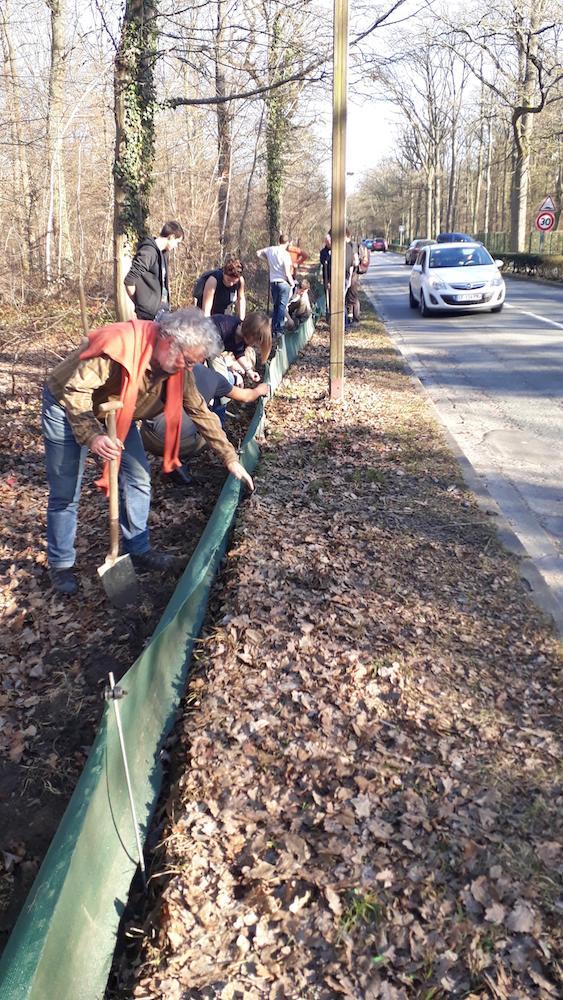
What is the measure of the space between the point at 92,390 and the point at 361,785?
251 cm

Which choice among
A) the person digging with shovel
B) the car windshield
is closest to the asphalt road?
the car windshield

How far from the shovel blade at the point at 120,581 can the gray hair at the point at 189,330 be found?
55.8 inches

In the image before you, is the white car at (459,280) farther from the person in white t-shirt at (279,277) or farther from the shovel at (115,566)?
the shovel at (115,566)

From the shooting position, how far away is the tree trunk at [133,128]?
977 cm

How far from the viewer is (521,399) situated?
9156 millimetres

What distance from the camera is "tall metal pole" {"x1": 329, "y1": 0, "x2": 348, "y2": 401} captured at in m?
7.57

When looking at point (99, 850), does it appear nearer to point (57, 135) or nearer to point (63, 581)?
point (63, 581)

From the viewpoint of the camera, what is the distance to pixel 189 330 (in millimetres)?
3869

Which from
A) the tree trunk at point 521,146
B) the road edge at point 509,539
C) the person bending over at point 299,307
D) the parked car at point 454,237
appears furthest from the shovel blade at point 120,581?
the tree trunk at point 521,146

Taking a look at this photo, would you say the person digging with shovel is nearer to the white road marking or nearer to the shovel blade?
the shovel blade

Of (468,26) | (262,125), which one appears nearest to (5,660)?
(262,125)

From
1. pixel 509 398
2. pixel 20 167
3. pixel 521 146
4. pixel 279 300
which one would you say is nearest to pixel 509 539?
pixel 509 398

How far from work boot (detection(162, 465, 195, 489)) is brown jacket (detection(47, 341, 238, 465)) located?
7.05 ft

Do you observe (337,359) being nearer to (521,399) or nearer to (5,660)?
(521,399)
